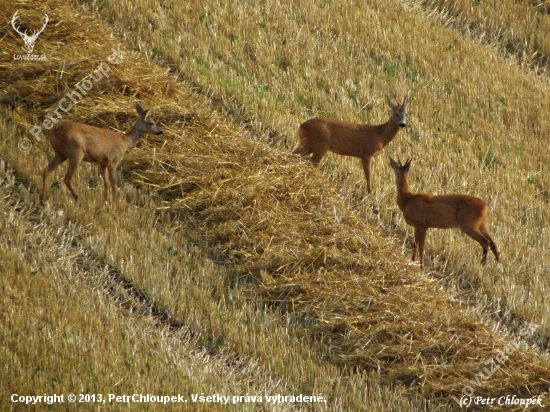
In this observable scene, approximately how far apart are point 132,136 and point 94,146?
91 cm

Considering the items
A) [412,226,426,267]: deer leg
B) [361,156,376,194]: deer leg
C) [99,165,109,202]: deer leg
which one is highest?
[412,226,426,267]: deer leg

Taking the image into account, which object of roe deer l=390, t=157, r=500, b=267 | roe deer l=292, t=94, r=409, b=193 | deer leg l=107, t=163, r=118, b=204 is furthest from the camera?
roe deer l=292, t=94, r=409, b=193

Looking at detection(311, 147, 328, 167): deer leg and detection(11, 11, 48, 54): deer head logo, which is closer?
detection(311, 147, 328, 167): deer leg

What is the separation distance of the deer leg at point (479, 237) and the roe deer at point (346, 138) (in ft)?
6.38

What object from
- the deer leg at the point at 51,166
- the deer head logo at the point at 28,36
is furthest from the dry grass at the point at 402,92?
the deer leg at the point at 51,166

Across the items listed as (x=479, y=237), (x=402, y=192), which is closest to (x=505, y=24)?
(x=402, y=192)

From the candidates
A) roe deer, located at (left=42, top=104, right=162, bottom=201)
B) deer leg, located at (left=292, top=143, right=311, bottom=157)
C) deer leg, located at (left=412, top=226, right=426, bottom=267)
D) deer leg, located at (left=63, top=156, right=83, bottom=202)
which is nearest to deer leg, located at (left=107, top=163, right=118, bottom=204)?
roe deer, located at (left=42, top=104, right=162, bottom=201)

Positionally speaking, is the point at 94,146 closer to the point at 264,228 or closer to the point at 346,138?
Result: the point at 264,228

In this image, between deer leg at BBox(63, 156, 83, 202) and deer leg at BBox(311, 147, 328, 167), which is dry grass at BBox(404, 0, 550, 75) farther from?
deer leg at BBox(63, 156, 83, 202)

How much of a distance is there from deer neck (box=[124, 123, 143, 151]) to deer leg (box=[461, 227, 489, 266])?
459 centimetres

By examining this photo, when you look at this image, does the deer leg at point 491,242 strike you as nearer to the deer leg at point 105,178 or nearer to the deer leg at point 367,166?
the deer leg at point 367,166

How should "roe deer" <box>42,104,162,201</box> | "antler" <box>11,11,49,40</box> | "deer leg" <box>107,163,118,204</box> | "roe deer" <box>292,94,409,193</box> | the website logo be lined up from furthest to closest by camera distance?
1. "antler" <box>11,11,49,40</box>
2. the website logo
3. "roe deer" <box>292,94,409,193</box>
4. "deer leg" <box>107,163,118,204</box>
5. "roe deer" <box>42,104,162,201</box>

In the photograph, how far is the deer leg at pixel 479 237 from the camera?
12.0 m

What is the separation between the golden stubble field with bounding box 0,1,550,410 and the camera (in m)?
9.50
